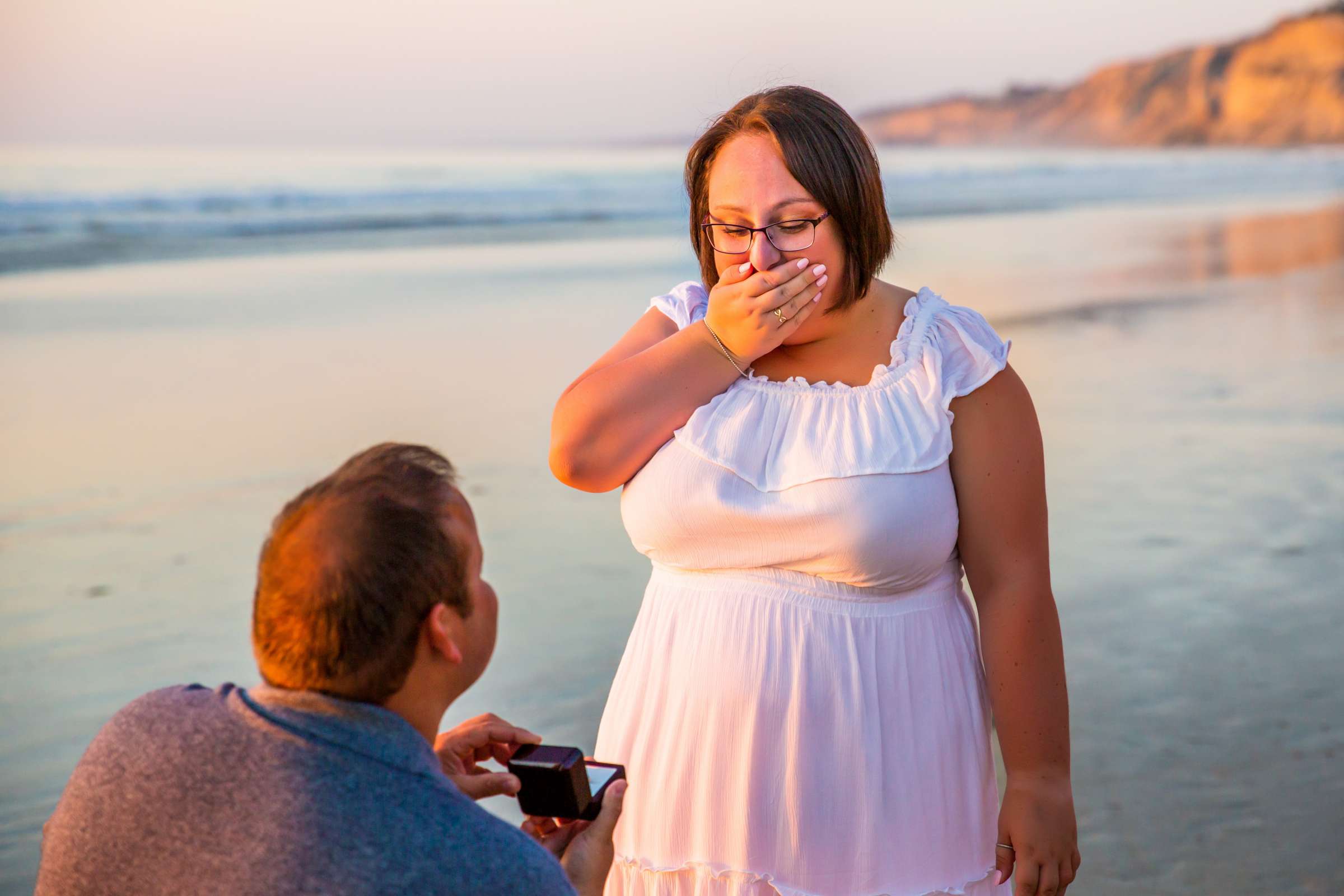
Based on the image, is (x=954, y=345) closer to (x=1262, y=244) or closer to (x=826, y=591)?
(x=826, y=591)

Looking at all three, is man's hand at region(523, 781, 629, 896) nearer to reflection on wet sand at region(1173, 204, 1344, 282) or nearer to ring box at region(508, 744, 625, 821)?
ring box at region(508, 744, 625, 821)

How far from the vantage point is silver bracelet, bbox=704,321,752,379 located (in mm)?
2273

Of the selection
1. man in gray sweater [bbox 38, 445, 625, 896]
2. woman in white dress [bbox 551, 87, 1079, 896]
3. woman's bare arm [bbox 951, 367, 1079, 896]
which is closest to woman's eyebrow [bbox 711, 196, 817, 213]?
woman in white dress [bbox 551, 87, 1079, 896]

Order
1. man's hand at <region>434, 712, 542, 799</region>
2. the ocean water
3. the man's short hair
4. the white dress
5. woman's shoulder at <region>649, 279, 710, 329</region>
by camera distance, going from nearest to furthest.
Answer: the man's short hair, man's hand at <region>434, 712, 542, 799</region>, the white dress, woman's shoulder at <region>649, 279, 710, 329</region>, the ocean water

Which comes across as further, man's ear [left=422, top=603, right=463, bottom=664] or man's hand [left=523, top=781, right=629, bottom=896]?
man's hand [left=523, top=781, right=629, bottom=896]

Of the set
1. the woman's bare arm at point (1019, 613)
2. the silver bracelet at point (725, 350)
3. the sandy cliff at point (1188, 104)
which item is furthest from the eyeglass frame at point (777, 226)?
the sandy cliff at point (1188, 104)

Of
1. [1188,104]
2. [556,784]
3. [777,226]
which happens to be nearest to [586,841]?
[556,784]

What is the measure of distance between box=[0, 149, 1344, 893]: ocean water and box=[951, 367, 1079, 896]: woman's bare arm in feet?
4.91

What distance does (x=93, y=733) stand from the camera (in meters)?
4.26

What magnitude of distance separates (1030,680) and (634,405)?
0.82m

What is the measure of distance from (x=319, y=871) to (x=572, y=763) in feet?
1.34

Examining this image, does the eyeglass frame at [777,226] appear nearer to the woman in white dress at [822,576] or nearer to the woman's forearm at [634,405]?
the woman in white dress at [822,576]

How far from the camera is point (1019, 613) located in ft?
7.27

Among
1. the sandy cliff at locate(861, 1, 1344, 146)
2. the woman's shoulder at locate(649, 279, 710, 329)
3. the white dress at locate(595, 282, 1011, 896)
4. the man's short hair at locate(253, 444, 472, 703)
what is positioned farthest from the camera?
the sandy cliff at locate(861, 1, 1344, 146)
